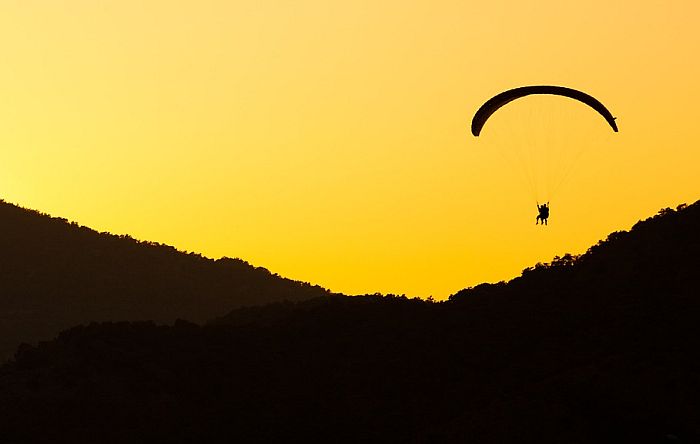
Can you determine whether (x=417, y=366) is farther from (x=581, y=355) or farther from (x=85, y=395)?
(x=85, y=395)

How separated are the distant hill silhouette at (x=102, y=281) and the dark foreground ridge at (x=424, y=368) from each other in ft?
161

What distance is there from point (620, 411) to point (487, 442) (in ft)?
14.4

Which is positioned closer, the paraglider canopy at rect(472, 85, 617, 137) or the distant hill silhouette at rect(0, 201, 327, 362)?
the paraglider canopy at rect(472, 85, 617, 137)

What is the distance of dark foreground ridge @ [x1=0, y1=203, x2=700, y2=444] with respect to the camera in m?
43.7

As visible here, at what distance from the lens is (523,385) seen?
1874 inches

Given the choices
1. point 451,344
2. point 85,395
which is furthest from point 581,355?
point 85,395

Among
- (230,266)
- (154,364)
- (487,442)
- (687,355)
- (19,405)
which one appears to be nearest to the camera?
(487,442)

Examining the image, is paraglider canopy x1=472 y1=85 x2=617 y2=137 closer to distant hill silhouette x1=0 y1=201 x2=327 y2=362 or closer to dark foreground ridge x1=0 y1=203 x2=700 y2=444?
dark foreground ridge x1=0 y1=203 x2=700 y2=444

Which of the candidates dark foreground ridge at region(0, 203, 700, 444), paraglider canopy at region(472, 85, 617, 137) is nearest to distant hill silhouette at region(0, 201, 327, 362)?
dark foreground ridge at region(0, 203, 700, 444)

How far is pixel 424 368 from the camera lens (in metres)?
51.4

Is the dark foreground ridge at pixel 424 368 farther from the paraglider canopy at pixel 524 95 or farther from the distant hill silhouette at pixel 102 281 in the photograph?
the distant hill silhouette at pixel 102 281

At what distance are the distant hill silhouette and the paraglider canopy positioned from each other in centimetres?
5660

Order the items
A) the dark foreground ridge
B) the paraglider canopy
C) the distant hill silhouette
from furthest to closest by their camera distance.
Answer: the distant hill silhouette
the paraglider canopy
the dark foreground ridge

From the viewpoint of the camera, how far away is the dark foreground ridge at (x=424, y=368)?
43719 mm
